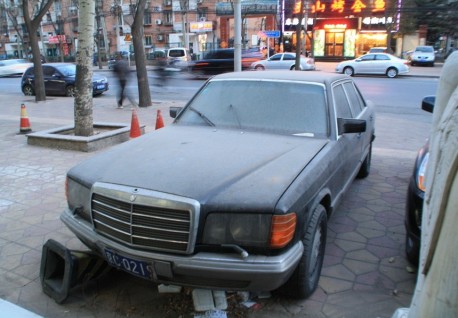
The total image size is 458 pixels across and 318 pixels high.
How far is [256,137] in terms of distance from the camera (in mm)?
3637

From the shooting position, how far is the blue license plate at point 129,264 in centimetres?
261

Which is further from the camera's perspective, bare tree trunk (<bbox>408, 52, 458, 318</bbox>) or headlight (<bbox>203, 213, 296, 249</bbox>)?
headlight (<bbox>203, 213, 296, 249</bbox>)

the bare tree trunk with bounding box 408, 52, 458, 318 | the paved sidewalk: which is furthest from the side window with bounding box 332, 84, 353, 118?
the bare tree trunk with bounding box 408, 52, 458, 318

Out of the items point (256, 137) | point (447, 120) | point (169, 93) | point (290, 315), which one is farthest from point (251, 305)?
point (169, 93)

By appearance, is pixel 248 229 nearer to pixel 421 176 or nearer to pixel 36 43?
pixel 421 176

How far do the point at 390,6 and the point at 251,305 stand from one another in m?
40.3

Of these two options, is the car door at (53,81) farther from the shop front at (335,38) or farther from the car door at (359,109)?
the shop front at (335,38)

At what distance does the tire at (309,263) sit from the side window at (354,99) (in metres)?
2.08

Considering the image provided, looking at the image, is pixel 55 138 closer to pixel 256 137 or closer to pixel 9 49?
pixel 256 137

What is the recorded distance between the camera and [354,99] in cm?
511

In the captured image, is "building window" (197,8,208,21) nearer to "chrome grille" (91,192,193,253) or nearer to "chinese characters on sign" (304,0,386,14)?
"chinese characters on sign" (304,0,386,14)

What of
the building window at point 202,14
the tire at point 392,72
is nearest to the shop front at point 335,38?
the tire at point 392,72

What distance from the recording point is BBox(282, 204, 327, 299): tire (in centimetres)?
284

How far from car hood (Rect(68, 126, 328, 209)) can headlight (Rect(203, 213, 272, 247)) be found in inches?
3.1
